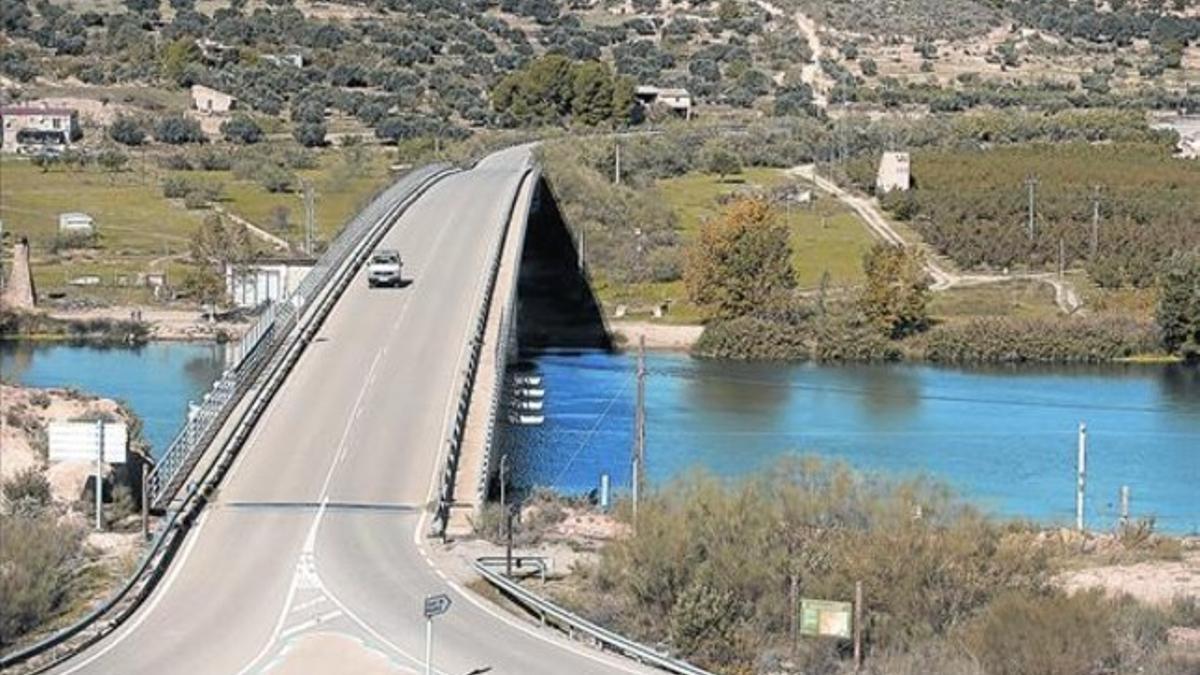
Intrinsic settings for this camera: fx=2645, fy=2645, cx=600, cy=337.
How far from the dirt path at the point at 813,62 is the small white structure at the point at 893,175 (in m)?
21.3

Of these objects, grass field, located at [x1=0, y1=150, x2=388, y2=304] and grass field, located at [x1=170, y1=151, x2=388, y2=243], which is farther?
grass field, located at [x1=170, y1=151, x2=388, y2=243]

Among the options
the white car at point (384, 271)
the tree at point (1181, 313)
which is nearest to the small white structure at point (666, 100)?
the tree at point (1181, 313)

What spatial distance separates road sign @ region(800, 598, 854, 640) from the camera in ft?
63.4

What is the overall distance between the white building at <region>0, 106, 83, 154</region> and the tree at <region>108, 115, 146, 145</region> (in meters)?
2.44

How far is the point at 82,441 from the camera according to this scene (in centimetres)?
2417

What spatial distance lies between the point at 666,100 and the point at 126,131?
77.3 feet

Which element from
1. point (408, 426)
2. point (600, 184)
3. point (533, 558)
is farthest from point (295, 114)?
point (533, 558)

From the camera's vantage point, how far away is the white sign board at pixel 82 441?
2395 cm

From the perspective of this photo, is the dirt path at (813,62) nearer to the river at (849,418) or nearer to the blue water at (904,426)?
the blue water at (904,426)

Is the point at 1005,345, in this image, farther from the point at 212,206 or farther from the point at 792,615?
the point at 792,615

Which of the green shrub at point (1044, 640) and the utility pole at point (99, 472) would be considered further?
the utility pole at point (99, 472)

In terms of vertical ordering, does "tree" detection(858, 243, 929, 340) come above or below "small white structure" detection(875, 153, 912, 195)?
below

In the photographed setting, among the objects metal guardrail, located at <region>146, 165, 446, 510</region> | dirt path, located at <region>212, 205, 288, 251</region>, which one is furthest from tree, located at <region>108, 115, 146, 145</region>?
metal guardrail, located at <region>146, 165, 446, 510</region>

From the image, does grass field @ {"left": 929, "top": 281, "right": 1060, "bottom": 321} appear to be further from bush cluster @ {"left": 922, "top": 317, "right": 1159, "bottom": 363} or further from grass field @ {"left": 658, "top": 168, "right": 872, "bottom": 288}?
grass field @ {"left": 658, "top": 168, "right": 872, "bottom": 288}
